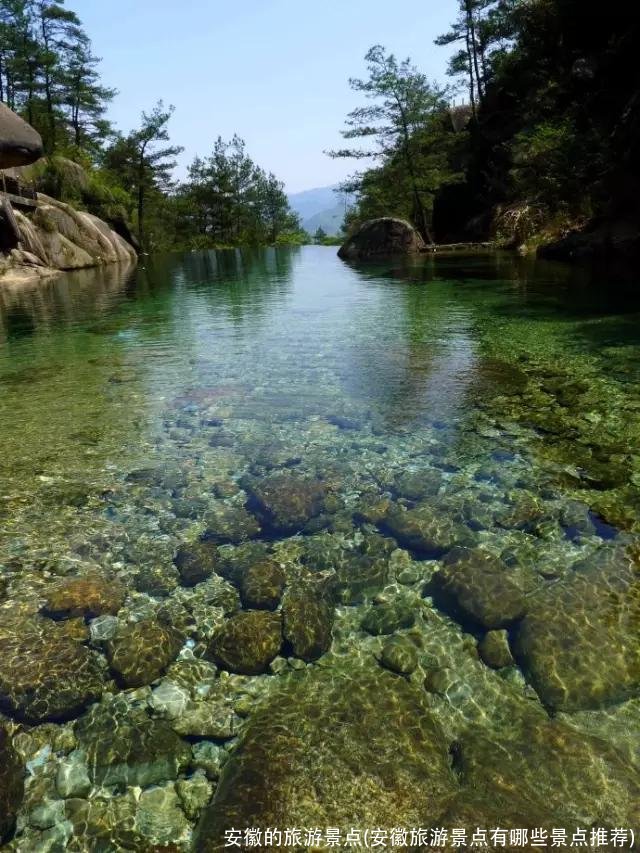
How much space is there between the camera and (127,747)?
315 cm

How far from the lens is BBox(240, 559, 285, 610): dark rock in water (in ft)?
14.3

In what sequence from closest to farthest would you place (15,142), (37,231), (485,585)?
(485,585), (15,142), (37,231)

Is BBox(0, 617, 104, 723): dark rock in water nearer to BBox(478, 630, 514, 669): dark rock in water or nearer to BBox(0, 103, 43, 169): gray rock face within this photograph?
BBox(478, 630, 514, 669): dark rock in water

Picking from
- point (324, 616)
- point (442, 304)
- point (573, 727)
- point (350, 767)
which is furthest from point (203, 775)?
point (442, 304)

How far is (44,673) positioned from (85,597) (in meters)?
0.83

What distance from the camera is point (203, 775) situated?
3.02 m

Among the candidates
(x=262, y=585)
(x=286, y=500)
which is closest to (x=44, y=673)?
(x=262, y=585)

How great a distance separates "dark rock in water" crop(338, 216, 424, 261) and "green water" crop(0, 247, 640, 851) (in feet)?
89.8

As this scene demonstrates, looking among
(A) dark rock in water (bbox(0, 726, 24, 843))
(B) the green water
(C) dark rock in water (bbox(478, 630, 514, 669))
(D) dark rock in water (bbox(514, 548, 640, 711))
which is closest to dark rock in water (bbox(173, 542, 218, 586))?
(B) the green water

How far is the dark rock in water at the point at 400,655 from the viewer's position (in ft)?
12.2

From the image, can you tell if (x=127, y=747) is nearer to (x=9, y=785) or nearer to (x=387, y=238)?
(x=9, y=785)

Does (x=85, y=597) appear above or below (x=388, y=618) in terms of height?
above

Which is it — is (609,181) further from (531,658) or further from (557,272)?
(531,658)

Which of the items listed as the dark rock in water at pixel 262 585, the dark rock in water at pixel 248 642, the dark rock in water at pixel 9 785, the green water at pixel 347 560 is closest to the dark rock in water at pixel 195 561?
the green water at pixel 347 560
